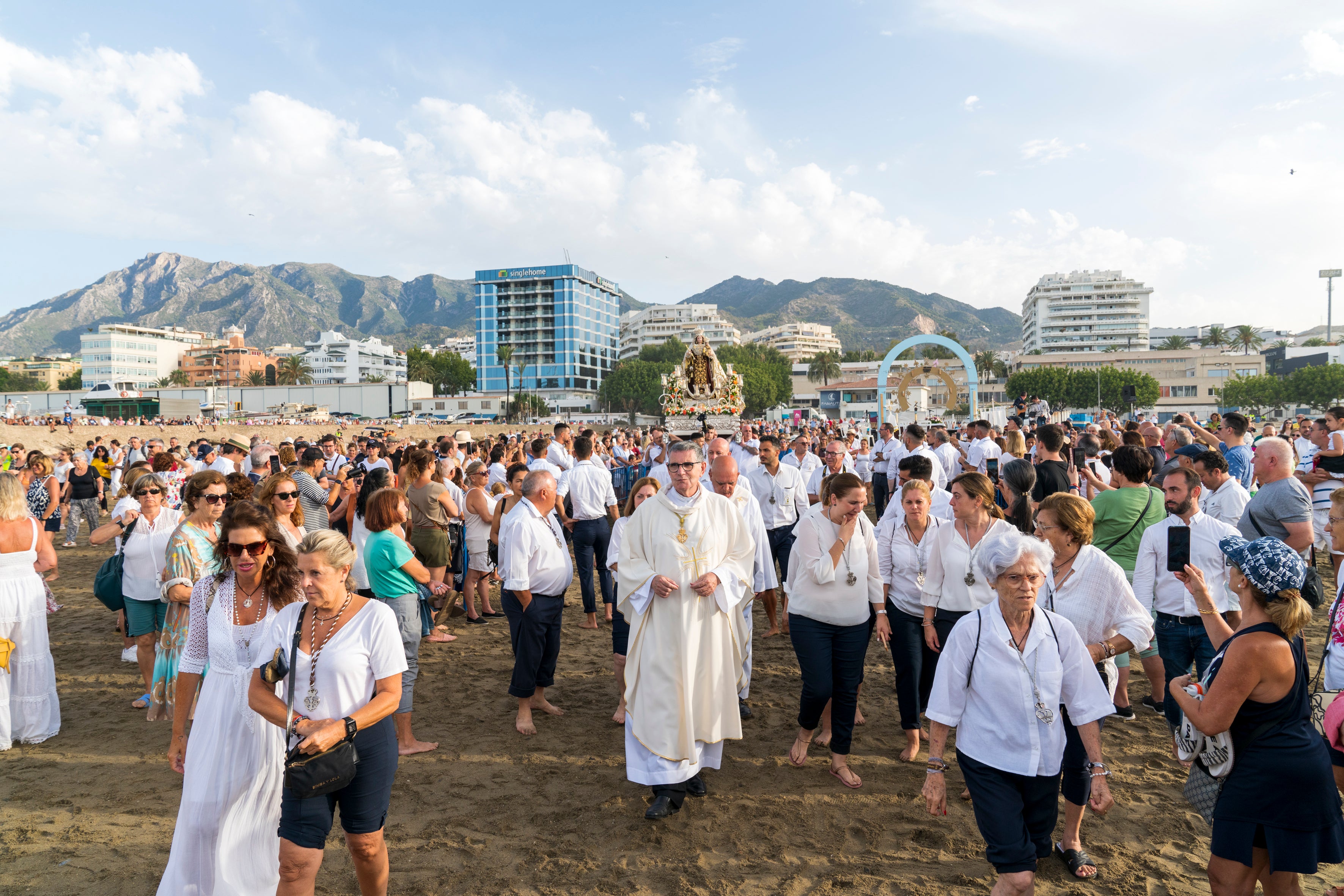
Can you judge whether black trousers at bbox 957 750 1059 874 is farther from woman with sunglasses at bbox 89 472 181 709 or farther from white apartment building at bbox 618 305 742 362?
white apartment building at bbox 618 305 742 362

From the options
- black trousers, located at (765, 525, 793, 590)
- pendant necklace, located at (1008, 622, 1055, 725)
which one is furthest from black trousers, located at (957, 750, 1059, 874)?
black trousers, located at (765, 525, 793, 590)

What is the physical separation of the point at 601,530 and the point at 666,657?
3744 mm

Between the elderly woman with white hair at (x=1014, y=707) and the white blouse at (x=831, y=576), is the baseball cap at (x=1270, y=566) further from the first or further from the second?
the white blouse at (x=831, y=576)

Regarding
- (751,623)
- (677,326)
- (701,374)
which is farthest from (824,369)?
(751,623)

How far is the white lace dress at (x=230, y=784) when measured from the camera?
2.81 m

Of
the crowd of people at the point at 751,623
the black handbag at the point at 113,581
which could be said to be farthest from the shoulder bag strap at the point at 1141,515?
the black handbag at the point at 113,581

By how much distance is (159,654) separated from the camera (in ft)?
15.5

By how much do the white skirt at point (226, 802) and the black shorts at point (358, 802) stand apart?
1.05 feet

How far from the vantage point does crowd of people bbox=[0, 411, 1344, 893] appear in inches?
99.9

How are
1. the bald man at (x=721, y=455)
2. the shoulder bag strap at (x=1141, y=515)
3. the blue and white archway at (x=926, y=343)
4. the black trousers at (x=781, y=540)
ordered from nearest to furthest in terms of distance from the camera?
the bald man at (x=721, y=455) → the shoulder bag strap at (x=1141, y=515) → the black trousers at (x=781, y=540) → the blue and white archway at (x=926, y=343)

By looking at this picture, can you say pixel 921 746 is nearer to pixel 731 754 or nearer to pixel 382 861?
pixel 731 754

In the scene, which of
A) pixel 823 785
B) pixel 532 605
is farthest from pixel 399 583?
pixel 823 785

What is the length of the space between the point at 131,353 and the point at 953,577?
440 feet

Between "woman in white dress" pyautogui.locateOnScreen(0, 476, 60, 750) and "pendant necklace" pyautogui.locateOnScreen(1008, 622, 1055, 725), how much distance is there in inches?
223
